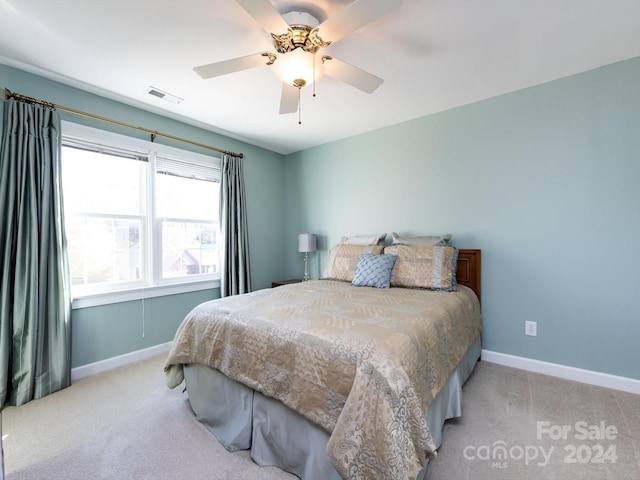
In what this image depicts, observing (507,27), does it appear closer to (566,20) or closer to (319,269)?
(566,20)

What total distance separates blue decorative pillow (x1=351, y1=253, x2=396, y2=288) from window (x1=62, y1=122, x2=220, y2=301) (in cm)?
187

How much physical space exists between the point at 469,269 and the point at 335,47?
226 cm

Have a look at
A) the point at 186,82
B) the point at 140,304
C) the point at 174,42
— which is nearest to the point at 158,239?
the point at 140,304

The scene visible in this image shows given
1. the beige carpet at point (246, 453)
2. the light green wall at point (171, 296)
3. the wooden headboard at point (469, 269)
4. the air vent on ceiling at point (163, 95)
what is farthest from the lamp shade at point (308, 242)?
the beige carpet at point (246, 453)

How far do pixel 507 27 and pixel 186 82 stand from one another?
2.39 m

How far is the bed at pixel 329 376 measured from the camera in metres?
1.09

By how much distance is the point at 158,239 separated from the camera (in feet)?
10.0

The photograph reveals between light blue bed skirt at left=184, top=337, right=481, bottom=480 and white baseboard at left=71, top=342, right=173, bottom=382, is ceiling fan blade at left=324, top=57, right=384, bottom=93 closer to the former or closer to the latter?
light blue bed skirt at left=184, top=337, right=481, bottom=480

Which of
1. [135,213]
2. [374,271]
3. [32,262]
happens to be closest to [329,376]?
[374,271]

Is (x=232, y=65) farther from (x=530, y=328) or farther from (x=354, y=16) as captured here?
(x=530, y=328)

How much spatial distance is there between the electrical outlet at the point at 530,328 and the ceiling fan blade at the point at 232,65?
2998 millimetres

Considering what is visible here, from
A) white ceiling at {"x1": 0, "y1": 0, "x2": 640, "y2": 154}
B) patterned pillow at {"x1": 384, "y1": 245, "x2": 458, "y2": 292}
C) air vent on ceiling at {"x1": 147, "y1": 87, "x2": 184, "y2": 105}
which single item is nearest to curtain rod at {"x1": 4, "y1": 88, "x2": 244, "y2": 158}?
white ceiling at {"x1": 0, "y1": 0, "x2": 640, "y2": 154}

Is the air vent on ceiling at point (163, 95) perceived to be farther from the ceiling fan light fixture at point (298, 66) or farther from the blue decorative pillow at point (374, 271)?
the blue decorative pillow at point (374, 271)

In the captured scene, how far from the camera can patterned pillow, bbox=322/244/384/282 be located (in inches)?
118
